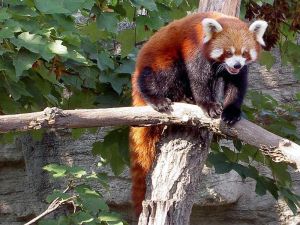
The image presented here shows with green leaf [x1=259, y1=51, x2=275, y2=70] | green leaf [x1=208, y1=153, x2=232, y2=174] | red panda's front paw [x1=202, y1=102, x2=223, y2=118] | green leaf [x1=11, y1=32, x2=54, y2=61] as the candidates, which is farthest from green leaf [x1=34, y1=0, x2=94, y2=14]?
green leaf [x1=259, y1=51, x2=275, y2=70]

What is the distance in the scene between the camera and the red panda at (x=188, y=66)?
3.39 metres

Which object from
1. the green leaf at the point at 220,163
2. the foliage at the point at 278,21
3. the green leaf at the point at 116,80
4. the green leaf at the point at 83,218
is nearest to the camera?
the green leaf at the point at 83,218

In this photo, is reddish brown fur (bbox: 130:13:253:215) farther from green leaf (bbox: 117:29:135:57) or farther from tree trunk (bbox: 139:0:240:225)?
green leaf (bbox: 117:29:135:57)

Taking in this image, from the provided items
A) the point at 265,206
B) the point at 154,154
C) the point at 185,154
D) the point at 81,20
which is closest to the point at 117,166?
the point at 154,154

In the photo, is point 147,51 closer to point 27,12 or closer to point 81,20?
point 27,12

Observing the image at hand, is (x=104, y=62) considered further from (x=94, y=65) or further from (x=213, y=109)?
(x=213, y=109)

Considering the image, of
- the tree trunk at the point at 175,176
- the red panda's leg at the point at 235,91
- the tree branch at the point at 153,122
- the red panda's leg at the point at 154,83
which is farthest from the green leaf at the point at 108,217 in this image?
the red panda's leg at the point at 235,91

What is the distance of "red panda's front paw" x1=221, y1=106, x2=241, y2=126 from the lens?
3.01 metres

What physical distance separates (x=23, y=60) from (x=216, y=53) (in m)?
1.01

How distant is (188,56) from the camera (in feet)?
11.4

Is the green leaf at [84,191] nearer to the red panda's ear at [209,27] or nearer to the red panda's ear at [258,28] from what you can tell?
the red panda's ear at [209,27]

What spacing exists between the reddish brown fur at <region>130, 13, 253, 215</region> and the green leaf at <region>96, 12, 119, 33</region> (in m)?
0.22

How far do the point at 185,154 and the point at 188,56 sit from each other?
0.63m

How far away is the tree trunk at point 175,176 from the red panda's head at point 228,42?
460mm
